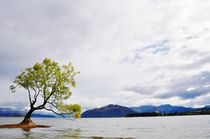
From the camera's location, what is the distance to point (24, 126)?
195ft

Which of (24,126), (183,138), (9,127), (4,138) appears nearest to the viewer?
(4,138)

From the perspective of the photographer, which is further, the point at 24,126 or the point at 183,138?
the point at 24,126

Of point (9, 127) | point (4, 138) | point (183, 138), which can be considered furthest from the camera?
point (9, 127)

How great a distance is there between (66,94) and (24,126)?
12.1m

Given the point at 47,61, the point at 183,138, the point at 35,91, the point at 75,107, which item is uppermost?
the point at 47,61

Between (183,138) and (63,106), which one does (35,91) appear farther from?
(183,138)

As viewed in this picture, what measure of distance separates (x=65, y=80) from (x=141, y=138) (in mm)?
27418

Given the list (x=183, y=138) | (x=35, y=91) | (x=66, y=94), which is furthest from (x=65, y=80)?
(x=183, y=138)

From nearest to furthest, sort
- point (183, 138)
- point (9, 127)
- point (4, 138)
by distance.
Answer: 1. point (4, 138)
2. point (183, 138)
3. point (9, 127)

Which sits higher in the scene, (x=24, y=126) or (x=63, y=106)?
(x=63, y=106)

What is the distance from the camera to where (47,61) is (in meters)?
62.7

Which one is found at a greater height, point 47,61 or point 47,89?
point 47,61

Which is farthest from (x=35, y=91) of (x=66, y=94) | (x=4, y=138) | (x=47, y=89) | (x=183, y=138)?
(x=183, y=138)

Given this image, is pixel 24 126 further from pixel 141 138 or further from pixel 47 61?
pixel 141 138
